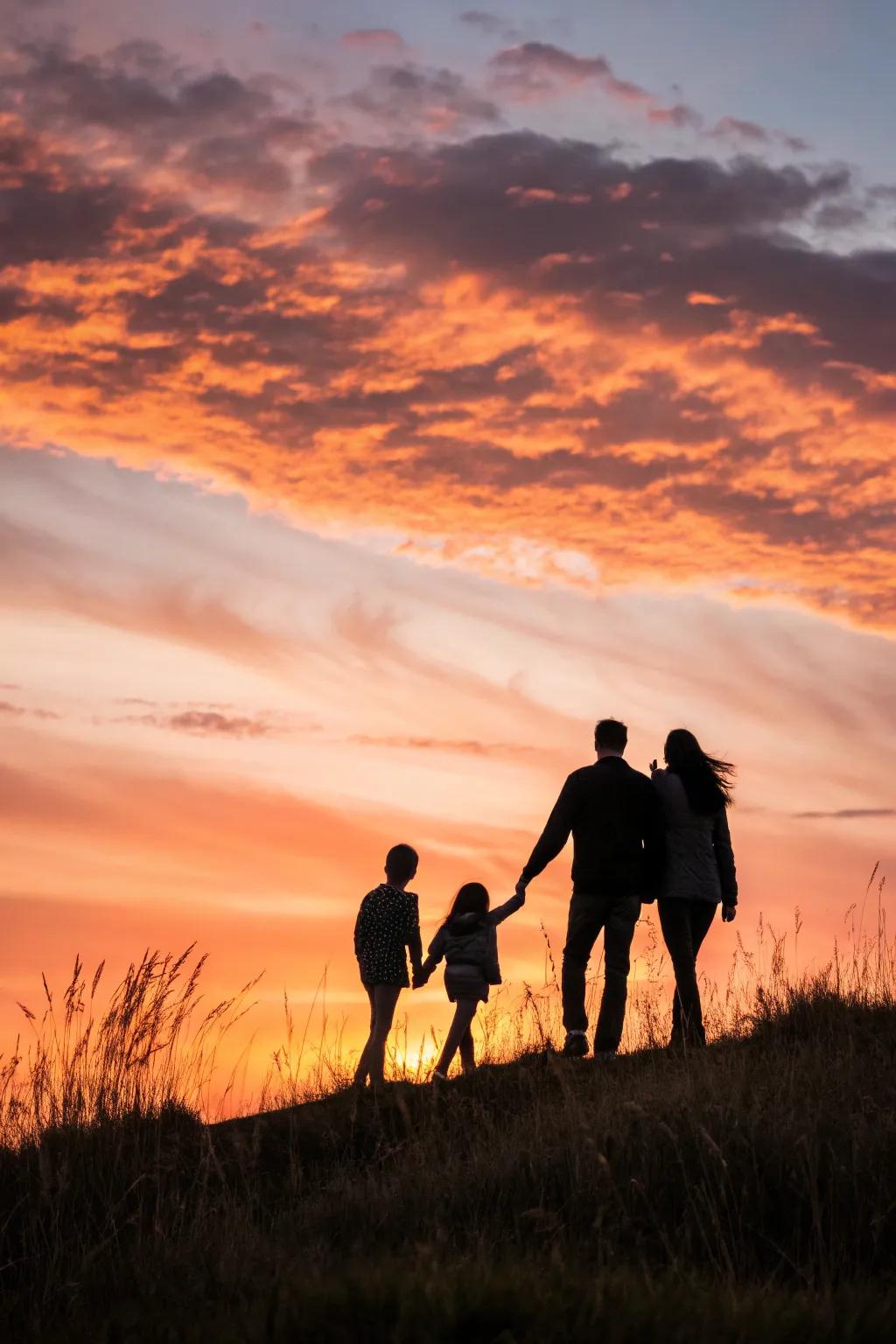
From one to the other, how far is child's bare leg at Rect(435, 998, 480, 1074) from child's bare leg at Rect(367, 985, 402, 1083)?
521mm

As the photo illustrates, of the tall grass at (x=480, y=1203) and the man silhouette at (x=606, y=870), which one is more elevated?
the man silhouette at (x=606, y=870)

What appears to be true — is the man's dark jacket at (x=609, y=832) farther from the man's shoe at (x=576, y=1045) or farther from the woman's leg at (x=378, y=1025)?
the woman's leg at (x=378, y=1025)

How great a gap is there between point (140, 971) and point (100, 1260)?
9.84 ft

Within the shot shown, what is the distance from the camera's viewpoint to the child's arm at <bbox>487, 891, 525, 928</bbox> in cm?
1134

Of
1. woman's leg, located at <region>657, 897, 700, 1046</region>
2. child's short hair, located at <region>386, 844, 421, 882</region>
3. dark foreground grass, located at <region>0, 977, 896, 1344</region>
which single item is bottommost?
dark foreground grass, located at <region>0, 977, 896, 1344</region>

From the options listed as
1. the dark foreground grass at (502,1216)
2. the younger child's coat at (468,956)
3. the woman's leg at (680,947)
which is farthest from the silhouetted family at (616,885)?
the dark foreground grass at (502,1216)

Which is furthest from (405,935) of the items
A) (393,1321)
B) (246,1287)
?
(393,1321)

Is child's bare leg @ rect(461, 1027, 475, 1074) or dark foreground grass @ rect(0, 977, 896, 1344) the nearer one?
dark foreground grass @ rect(0, 977, 896, 1344)

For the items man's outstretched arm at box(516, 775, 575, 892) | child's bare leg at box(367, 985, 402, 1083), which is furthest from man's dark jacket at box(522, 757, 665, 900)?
child's bare leg at box(367, 985, 402, 1083)

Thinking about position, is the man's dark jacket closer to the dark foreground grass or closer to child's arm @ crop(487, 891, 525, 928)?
child's arm @ crop(487, 891, 525, 928)

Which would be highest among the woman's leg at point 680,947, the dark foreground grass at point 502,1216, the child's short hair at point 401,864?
the child's short hair at point 401,864

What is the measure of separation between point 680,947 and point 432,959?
89.3 inches

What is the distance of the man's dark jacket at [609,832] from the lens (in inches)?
420

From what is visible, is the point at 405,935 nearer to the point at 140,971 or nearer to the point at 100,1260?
the point at 140,971
